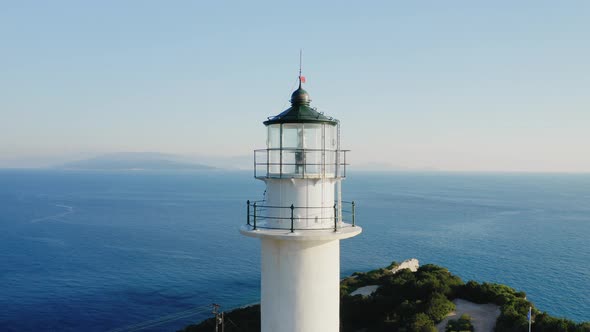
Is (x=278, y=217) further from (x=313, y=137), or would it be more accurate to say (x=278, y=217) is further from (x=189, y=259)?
(x=189, y=259)

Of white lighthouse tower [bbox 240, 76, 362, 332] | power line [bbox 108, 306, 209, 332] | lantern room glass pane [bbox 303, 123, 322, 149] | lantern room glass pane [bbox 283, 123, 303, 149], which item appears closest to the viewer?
white lighthouse tower [bbox 240, 76, 362, 332]

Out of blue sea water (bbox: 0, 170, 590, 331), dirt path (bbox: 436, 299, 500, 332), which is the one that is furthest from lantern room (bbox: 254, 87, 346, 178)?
blue sea water (bbox: 0, 170, 590, 331)

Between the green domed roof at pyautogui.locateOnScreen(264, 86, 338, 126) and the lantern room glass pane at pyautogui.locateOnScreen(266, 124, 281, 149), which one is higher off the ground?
the green domed roof at pyautogui.locateOnScreen(264, 86, 338, 126)

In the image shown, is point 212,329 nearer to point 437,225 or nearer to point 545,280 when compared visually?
point 545,280

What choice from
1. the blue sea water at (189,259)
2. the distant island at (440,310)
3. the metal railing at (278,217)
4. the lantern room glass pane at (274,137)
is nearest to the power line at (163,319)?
the blue sea water at (189,259)

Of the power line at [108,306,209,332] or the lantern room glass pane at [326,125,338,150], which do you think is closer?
the lantern room glass pane at [326,125,338,150]

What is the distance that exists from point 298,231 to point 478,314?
15744 millimetres

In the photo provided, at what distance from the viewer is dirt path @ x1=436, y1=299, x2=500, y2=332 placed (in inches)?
730

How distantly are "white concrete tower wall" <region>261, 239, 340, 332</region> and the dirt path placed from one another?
13.3m

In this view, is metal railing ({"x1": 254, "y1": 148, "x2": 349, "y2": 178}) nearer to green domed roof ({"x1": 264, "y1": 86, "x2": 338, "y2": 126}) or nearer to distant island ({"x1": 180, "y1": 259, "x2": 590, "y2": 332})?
green domed roof ({"x1": 264, "y1": 86, "x2": 338, "y2": 126})

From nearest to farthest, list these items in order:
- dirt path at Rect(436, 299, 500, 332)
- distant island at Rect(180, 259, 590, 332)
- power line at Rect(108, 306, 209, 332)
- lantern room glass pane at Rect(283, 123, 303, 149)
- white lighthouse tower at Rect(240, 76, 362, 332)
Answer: white lighthouse tower at Rect(240, 76, 362, 332) < lantern room glass pane at Rect(283, 123, 303, 149) < distant island at Rect(180, 259, 590, 332) < dirt path at Rect(436, 299, 500, 332) < power line at Rect(108, 306, 209, 332)

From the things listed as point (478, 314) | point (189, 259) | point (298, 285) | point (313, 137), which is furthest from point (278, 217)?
point (189, 259)

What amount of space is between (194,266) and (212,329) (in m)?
25.2

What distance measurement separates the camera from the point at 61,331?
33.0 metres
